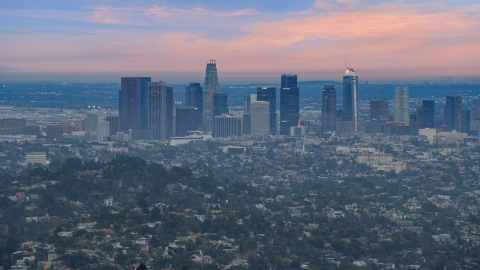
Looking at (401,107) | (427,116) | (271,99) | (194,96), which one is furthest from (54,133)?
(401,107)

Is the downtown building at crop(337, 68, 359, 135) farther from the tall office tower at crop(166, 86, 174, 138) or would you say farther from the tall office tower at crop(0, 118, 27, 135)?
the tall office tower at crop(0, 118, 27, 135)

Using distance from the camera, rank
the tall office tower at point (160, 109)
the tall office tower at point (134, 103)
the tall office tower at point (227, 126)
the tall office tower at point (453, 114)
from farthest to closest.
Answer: the tall office tower at point (453, 114) < the tall office tower at point (227, 126) < the tall office tower at point (134, 103) < the tall office tower at point (160, 109)

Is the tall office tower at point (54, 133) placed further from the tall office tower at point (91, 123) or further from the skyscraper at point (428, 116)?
the skyscraper at point (428, 116)

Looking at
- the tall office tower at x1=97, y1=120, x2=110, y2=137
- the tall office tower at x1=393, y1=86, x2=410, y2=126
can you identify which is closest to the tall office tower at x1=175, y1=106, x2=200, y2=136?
the tall office tower at x1=97, y1=120, x2=110, y2=137

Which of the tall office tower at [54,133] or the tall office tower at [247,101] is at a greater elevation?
the tall office tower at [247,101]

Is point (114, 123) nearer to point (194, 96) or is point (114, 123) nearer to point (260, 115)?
point (194, 96)

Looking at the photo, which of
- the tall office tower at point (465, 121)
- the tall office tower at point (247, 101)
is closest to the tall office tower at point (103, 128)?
the tall office tower at point (247, 101)
